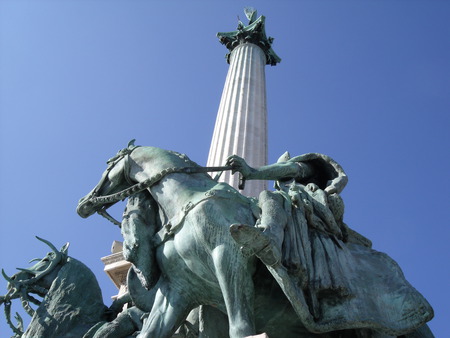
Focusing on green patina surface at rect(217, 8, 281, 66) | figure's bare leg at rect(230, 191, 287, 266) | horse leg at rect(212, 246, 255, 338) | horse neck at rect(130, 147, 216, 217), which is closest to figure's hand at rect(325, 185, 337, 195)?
figure's bare leg at rect(230, 191, 287, 266)

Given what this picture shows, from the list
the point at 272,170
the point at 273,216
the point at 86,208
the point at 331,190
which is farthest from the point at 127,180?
the point at 331,190

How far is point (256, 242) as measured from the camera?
527 cm

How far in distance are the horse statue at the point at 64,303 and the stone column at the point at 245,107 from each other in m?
4.23

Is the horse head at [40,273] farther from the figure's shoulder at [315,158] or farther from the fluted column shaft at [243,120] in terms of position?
the fluted column shaft at [243,120]

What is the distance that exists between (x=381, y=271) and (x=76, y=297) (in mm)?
4117

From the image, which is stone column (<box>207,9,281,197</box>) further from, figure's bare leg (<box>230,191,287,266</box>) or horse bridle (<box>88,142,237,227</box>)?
figure's bare leg (<box>230,191,287,266</box>)

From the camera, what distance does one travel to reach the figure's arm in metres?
7.26

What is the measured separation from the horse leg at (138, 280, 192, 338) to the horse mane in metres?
1.85

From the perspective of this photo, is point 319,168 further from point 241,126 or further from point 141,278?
point 241,126

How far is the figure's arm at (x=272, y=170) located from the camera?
726cm

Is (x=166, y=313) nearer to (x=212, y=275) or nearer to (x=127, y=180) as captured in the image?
(x=212, y=275)

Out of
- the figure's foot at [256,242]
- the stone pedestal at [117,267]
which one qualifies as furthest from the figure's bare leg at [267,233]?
the stone pedestal at [117,267]

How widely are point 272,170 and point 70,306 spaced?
10.7 ft

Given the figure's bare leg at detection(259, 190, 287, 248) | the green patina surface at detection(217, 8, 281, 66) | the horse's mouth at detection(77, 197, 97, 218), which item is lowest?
the figure's bare leg at detection(259, 190, 287, 248)
